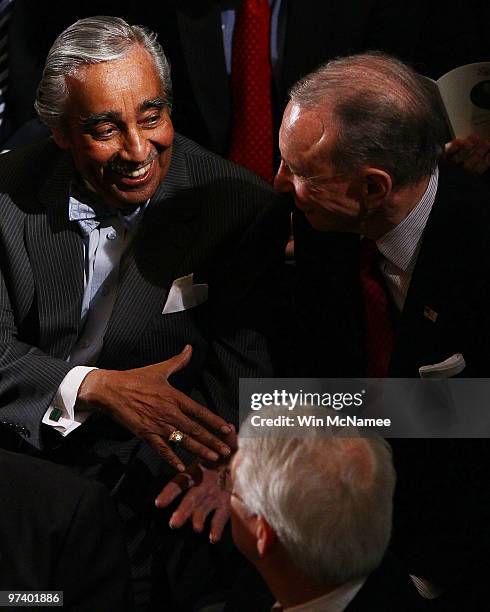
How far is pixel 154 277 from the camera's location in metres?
1.89

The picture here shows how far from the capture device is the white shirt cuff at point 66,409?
72.4 inches

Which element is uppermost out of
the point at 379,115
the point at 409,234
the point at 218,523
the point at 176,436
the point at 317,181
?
the point at 379,115

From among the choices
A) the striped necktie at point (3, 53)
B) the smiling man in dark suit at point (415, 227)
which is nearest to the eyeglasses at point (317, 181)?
the smiling man in dark suit at point (415, 227)

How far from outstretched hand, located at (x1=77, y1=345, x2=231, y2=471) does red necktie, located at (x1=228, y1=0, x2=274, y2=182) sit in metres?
0.64

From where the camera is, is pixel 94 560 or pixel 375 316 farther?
pixel 375 316

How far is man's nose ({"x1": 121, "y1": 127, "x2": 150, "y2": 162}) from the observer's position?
1.81m

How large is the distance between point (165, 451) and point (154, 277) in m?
0.31

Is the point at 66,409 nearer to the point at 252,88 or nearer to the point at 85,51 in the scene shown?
the point at 85,51

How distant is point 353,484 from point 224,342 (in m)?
0.70

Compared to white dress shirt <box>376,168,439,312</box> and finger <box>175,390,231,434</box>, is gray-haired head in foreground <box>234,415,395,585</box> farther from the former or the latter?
white dress shirt <box>376,168,439,312</box>

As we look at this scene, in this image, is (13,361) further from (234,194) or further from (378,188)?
(378,188)

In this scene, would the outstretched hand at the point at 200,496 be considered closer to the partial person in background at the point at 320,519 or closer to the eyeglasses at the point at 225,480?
the eyeglasses at the point at 225,480

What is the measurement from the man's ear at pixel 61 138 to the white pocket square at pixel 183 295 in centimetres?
31

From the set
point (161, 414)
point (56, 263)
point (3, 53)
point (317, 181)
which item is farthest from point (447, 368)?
point (3, 53)
